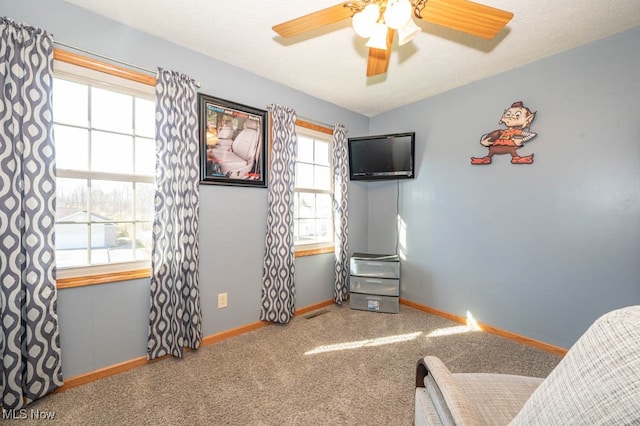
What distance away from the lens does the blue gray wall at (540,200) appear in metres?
2.04

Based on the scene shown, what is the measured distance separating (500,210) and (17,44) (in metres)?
3.72

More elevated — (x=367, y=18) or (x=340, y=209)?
(x=367, y=18)

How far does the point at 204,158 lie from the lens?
7.70 ft

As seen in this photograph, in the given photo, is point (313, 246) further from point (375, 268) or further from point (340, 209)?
point (375, 268)

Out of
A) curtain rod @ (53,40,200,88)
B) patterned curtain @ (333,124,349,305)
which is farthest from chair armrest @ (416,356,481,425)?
curtain rod @ (53,40,200,88)

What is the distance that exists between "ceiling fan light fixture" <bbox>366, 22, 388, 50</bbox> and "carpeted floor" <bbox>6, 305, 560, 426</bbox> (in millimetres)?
2004

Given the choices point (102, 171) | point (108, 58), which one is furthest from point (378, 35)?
point (102, 171)

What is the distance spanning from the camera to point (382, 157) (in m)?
3.27

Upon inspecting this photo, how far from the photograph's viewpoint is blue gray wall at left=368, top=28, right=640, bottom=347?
204 centimetres

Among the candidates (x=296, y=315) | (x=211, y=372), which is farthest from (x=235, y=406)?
(x=296, y=315)

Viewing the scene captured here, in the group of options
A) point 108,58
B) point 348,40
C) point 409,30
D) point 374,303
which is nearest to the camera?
point 409,30

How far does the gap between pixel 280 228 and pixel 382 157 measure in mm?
1472

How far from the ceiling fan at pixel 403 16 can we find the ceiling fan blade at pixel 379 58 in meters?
0.17

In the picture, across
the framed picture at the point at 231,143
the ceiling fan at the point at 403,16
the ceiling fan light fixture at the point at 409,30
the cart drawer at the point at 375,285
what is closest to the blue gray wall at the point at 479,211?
the framed picture at the point at 231,143
